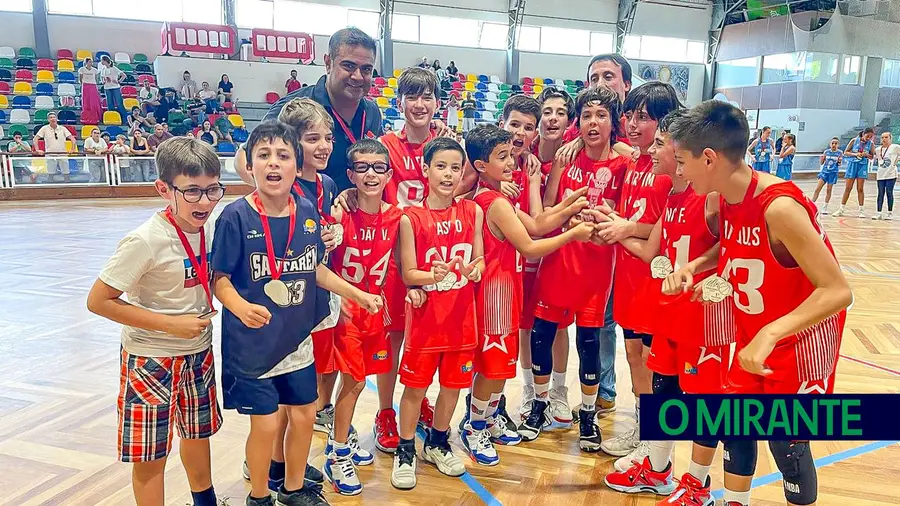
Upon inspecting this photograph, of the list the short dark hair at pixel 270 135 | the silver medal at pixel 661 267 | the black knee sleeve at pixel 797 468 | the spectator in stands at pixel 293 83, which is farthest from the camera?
the spectator in stands at pixel 293 83

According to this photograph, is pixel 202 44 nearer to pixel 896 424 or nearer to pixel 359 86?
pixel 359 86

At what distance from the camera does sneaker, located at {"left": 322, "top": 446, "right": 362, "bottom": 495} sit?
267 centimetres

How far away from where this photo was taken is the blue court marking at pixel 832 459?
275 cm

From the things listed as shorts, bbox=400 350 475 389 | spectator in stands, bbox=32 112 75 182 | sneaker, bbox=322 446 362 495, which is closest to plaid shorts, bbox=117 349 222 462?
sneaker, bbox=322 446 362 495

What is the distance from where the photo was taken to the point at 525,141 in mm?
3086

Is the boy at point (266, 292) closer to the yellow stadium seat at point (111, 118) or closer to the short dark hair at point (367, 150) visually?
the short dark hair at point (367, 150)

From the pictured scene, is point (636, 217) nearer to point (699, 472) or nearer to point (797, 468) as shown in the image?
point (699, 472)

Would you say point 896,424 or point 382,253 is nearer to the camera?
point 896,424

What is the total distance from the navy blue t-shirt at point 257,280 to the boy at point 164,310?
0.30 ft

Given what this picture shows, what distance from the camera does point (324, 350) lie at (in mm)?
2594

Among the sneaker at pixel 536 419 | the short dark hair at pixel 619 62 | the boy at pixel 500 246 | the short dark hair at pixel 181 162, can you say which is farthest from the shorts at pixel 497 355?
the short dark hair at pixel 619 62

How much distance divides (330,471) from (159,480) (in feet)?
2.51

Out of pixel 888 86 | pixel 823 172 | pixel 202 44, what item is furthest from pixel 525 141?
pixel 888 86

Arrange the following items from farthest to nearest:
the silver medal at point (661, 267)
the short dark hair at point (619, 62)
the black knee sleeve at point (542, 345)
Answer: the short dark hair at point (619, 62), the black knee sleeve at point (542, 345), the silver medal at point (661, 267)
